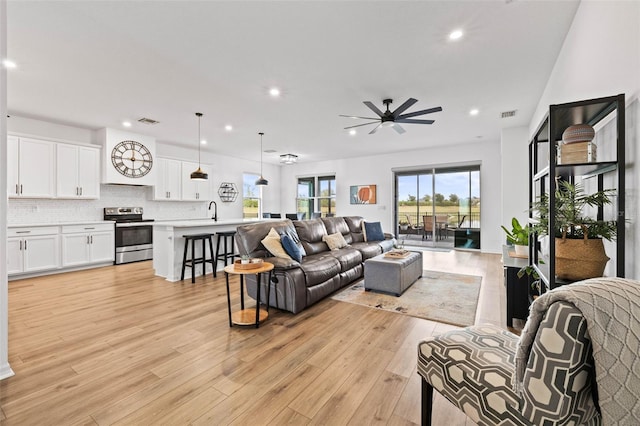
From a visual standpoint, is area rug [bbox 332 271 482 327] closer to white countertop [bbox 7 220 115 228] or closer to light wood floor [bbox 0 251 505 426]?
light wood floor [bbox 0 251 505 426]

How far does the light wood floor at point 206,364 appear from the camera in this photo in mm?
1664

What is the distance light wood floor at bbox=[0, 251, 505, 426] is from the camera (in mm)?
1664

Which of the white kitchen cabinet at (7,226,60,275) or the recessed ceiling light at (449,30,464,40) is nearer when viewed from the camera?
the recessed ceiling light at (449,30,464,40)

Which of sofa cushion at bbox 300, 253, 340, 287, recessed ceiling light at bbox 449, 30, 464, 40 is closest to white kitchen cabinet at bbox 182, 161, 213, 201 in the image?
sofa cushion at bbox 300, 253, 340, 287

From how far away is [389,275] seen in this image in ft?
12.2

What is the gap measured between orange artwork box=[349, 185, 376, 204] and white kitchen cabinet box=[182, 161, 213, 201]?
445 centimetres

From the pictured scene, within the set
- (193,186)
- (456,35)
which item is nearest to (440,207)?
(456,35)

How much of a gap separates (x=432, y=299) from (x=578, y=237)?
2.10m

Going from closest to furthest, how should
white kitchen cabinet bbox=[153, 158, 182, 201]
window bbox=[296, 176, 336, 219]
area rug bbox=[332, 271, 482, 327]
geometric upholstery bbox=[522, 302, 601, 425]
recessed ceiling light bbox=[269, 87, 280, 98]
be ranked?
1. geometric upholstery bbox=[522, 302, 601, 425]
2. area rug bbox=[332, 271, 482, 327]
3. recessed ceiling light bbox=[269, 87, 280, 98]
4. white kitchen cabinet bbox=[153, 158, 182, 201]
5. window bbox=[296, 176, 336, 219]

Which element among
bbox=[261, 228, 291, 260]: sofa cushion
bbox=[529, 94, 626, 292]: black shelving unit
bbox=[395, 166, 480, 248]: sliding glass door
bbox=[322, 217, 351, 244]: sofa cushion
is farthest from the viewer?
bbox=[395, 166, 480, 248]: sliding glass door

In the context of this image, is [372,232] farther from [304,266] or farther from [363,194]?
[363,194]

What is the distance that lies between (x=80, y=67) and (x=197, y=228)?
2.72 m

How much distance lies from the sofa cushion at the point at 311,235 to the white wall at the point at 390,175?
14.5 ft

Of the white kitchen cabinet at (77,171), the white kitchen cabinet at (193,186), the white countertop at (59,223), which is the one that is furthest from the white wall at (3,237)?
the white kitchen cabinet at (193,186)
